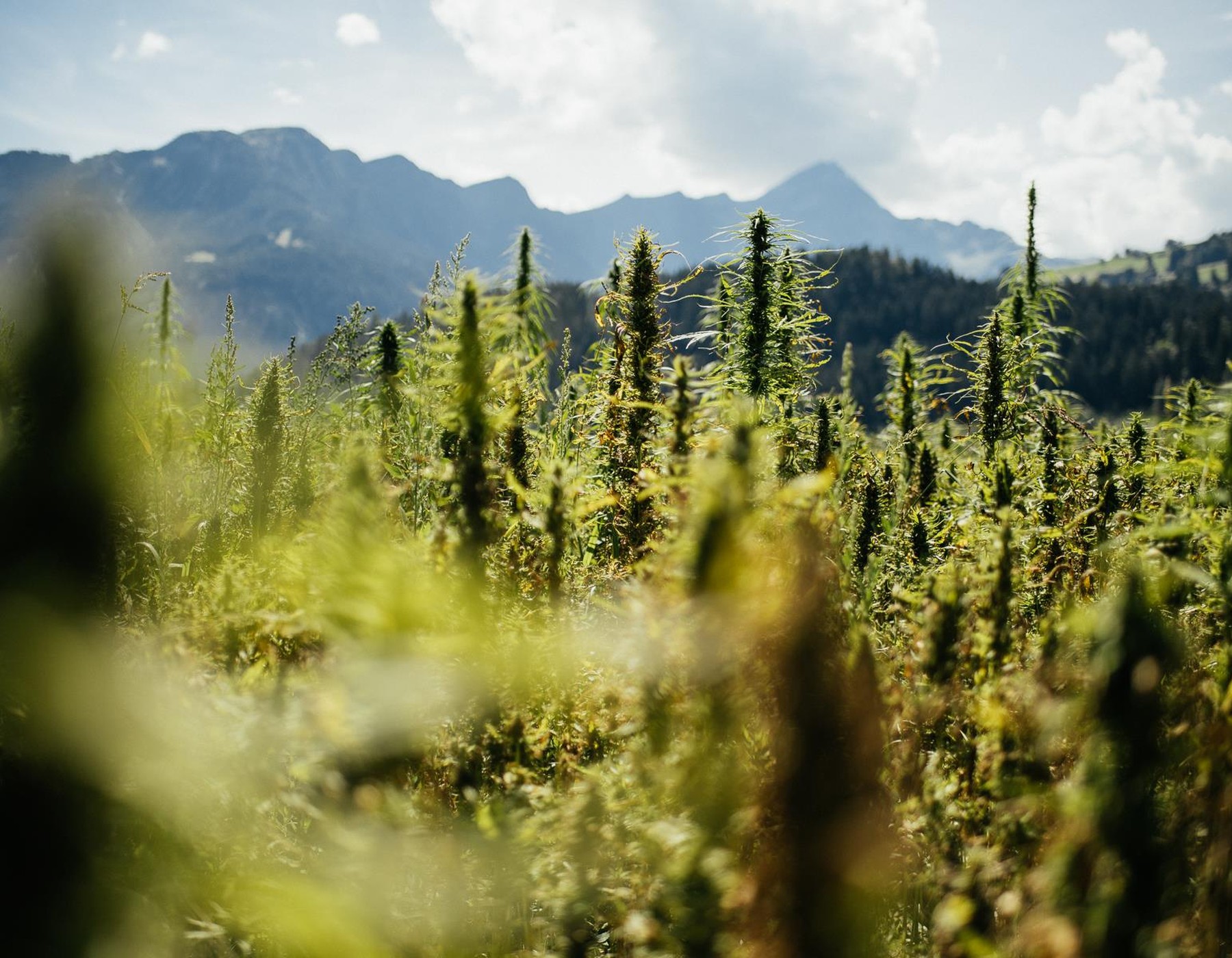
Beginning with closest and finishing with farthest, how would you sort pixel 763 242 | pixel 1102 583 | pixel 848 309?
pixel 1102 583, pixel 763 242, pixel 848 309

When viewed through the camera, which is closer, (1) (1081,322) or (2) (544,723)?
(2) (544,723)

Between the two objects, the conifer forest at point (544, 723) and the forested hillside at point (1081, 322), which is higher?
the forested hillside at point (1081, 322)

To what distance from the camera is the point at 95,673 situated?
101 inches

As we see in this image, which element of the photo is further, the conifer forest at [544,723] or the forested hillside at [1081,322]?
the forested hillside at [1081,322]

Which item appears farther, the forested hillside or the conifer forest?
the forested hillside

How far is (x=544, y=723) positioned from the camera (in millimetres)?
2828

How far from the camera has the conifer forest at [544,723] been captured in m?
2.13

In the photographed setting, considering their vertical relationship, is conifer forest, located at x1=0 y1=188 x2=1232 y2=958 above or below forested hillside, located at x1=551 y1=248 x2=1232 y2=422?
below

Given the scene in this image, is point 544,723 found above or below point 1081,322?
below

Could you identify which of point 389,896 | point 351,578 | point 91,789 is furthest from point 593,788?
point 91,789

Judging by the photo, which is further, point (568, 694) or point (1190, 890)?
point (568, 694)

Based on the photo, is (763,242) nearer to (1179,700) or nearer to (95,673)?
(1179,700)

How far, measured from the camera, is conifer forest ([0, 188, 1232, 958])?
83.7 inches

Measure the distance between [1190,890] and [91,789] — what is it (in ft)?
11.7
